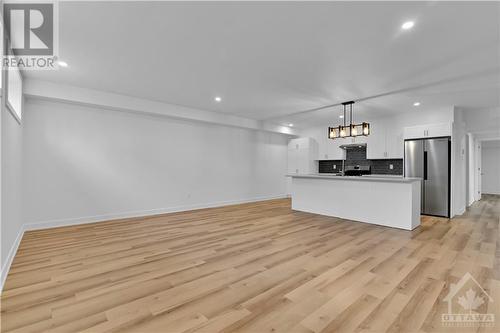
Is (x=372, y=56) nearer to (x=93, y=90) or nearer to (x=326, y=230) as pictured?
(x=326, y=230)

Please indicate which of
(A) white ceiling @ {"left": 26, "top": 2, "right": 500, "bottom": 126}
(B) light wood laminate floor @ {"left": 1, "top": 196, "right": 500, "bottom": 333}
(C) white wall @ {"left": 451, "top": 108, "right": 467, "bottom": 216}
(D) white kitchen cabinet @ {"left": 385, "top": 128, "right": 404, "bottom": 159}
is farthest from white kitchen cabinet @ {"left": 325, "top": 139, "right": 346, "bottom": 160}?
(B) light wood laminate floor @ {"left": 1, "top": 196, "right": 500, "bottom": 333}

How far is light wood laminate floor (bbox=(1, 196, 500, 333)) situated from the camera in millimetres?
1702

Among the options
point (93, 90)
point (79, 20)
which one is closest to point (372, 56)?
point (79, 20)

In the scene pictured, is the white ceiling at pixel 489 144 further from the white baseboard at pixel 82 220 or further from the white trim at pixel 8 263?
the white trim at pixel 8 263

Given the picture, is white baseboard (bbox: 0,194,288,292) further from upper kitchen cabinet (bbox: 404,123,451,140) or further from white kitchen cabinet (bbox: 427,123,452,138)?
white kitchen cabinet (bbox: 427,123,452,138)

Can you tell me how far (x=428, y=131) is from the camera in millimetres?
5574

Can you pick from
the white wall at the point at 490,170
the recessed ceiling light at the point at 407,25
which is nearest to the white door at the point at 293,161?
the recessed ceiling light at the point at 407,25

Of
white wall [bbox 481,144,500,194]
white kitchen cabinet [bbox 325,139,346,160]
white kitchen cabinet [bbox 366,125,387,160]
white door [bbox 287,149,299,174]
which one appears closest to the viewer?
white kitchen cabinet [bbox 366,125,387,160]

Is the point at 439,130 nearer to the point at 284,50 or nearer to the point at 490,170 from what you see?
the point at 284,50

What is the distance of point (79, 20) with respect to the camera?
7.79ft

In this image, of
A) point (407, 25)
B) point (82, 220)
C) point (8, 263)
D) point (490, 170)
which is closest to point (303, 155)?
point (407, 25)

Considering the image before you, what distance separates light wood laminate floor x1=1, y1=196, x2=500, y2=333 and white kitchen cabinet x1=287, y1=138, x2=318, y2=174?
14.1 feet

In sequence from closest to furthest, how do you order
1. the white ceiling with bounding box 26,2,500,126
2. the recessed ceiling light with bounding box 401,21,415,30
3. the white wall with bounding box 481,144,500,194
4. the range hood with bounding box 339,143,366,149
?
the white ceiling with bounding box 26,2,500,126 < the recessed ceiling light with bounding box 401,21,415,30 < the range hood with bounding box 339,143,366,149 < the white wall with bounding box 481,144,500,194

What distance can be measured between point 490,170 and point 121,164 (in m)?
14.2
